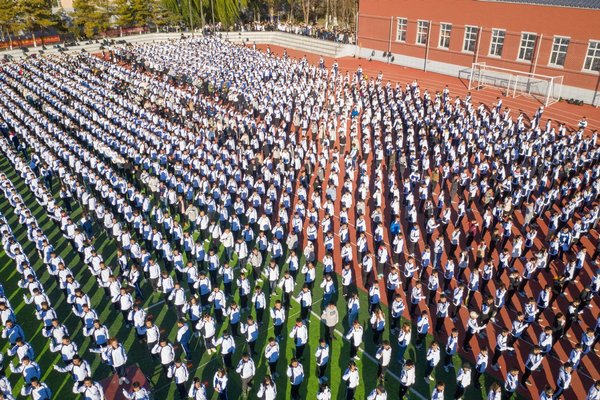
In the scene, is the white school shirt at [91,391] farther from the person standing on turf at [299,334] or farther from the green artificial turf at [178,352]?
the person standing on turf at [299,334]

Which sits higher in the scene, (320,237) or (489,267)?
(489,267)

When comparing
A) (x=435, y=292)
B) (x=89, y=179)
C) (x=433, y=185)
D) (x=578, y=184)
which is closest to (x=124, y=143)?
(x=89, y=179)

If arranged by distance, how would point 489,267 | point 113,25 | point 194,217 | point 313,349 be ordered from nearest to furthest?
1. point 313,349
2. point 489,267
3. point 194,217
4. point 113,25

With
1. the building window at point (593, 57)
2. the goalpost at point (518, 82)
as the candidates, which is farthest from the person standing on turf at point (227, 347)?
the building window at point (593, 57)

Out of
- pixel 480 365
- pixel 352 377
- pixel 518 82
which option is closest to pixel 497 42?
pixel 518 82

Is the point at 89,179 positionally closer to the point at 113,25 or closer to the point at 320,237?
the point at 320,237

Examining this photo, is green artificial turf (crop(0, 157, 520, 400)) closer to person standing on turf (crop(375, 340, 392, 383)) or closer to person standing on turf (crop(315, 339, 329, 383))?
person standing on turf (crop(315, 339, 329, 383))
